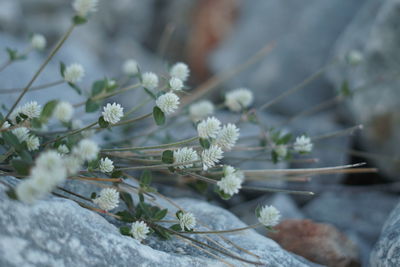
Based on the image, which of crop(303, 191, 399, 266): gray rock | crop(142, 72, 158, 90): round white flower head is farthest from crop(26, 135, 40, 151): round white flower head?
crop(303, 191, 399, 266): gray rock

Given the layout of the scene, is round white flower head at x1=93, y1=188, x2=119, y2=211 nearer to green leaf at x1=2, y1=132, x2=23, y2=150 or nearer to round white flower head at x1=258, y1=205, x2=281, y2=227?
green leaf at x1=2, y1=132, x2=23, y2=150

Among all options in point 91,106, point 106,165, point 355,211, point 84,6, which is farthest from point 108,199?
point 355,211

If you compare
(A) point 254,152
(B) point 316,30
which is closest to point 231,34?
(B) point 316,30

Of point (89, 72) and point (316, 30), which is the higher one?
point (316, 30)

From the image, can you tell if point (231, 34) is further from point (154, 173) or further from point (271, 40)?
point (154, 173)

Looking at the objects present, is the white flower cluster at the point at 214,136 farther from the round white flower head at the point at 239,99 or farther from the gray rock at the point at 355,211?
the gray rock at the point at 355,211

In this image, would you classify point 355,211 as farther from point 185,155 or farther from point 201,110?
point 185,155
